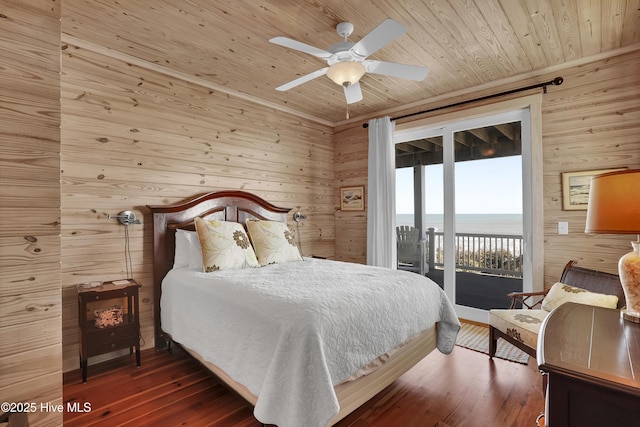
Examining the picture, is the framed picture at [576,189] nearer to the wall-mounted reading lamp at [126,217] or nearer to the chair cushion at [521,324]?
the chair cushion at [521,324]

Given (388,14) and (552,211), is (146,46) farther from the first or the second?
(552,211)

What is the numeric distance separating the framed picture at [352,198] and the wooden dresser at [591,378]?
3430 mm

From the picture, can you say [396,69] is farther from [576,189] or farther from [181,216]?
[181,216]

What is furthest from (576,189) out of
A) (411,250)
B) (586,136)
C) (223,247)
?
(223,247)

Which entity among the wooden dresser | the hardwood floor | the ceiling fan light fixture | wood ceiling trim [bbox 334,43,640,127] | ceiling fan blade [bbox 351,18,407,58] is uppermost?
wood ceiling trim [bbox 334,43,640,127]

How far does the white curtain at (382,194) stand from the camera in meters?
4.09

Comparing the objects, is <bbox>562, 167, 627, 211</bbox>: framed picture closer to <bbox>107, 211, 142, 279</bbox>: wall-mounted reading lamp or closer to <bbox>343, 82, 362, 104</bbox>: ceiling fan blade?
<bbox>343, 82, 362, 104</bbox>: ceiling fan blade

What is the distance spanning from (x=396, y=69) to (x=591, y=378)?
216cm

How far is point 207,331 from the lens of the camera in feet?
6.91

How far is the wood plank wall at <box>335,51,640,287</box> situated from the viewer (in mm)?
2658

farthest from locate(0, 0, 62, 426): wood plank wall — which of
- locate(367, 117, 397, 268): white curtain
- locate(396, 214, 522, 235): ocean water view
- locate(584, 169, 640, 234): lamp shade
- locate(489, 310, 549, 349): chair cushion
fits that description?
locate(396, 214, 522, 235): ocean water view

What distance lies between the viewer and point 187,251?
113 inches

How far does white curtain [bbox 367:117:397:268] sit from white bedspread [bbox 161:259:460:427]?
4.64 feet

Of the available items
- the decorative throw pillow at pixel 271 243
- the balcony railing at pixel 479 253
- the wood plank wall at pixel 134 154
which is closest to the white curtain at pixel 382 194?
the balcony railing at pixel 479 253
